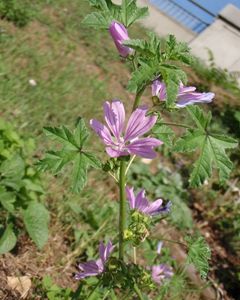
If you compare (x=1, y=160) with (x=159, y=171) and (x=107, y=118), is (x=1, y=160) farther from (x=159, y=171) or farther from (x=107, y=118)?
(x=159, y=171)

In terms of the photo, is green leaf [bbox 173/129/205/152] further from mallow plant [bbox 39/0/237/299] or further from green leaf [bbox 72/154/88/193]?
green leaf [bbox 72/154/88/193]

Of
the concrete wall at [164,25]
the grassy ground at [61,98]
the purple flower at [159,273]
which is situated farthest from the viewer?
the concrete wall at [164,25]

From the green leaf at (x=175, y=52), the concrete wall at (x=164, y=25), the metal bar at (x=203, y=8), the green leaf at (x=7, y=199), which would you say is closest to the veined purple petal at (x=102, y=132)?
the green leaf at (x=175, y=52)

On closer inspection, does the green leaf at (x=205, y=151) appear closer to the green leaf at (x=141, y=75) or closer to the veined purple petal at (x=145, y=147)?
the veined purple petal at (x=145, y=147)

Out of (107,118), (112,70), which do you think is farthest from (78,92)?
(107,118)

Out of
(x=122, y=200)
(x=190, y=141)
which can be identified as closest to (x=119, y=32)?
(x=190, y=141)

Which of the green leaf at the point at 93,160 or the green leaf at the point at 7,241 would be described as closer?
the green leaf at the point at 93,160
